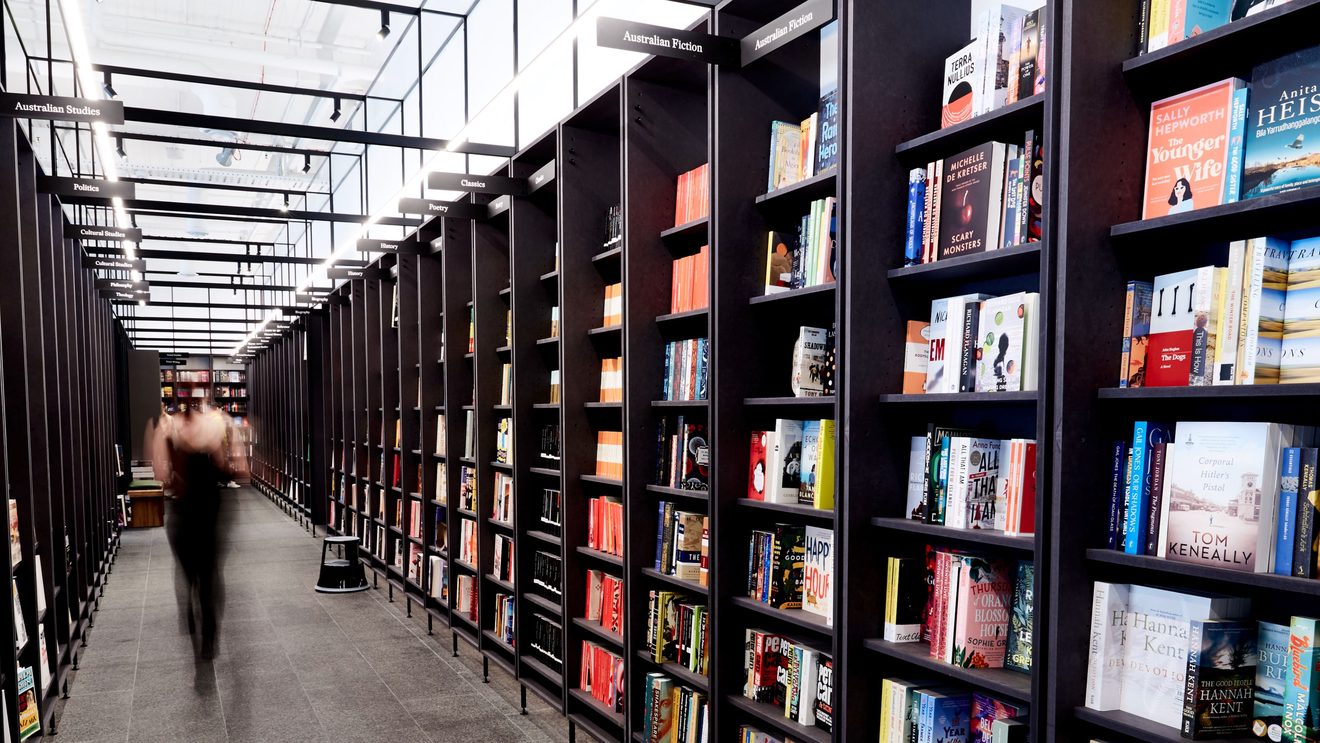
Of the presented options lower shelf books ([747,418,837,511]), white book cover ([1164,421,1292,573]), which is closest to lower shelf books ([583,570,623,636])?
lower shelf books ([747,418,837,511])

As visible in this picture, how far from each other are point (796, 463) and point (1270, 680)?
1.61 meters

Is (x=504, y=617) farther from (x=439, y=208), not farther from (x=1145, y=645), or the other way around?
(x=1145, y=645)

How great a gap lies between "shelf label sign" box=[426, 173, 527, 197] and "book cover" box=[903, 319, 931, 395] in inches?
120

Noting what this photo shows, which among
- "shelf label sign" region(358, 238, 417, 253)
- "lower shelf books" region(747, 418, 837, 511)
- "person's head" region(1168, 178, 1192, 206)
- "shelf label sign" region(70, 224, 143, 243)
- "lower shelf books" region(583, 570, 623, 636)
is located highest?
"shelf label sign" region(70, 224, 143, 243)

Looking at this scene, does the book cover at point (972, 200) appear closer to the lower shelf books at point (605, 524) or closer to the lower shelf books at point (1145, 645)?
the lower shelf books at point (1145, 645)

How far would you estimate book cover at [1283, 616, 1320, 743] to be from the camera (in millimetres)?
1830

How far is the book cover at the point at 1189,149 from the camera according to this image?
6.61ft

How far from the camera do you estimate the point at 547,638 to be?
528 centimetres

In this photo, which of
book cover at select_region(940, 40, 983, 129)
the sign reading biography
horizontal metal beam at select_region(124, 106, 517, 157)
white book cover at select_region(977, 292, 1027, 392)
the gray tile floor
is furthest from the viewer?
horizontal metal beam at select_region(124, 106, 517, 157)

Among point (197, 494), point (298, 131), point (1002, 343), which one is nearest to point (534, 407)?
point (197, 494)

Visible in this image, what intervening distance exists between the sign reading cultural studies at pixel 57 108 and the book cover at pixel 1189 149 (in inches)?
170

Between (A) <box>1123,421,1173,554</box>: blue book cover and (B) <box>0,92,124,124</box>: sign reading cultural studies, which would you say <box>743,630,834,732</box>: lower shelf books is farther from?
(B) <box>0,92,124,124</box>: sign reading cultural studies

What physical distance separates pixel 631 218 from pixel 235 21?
697 centimetres

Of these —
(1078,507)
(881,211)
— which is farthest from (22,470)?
(1078,507)
